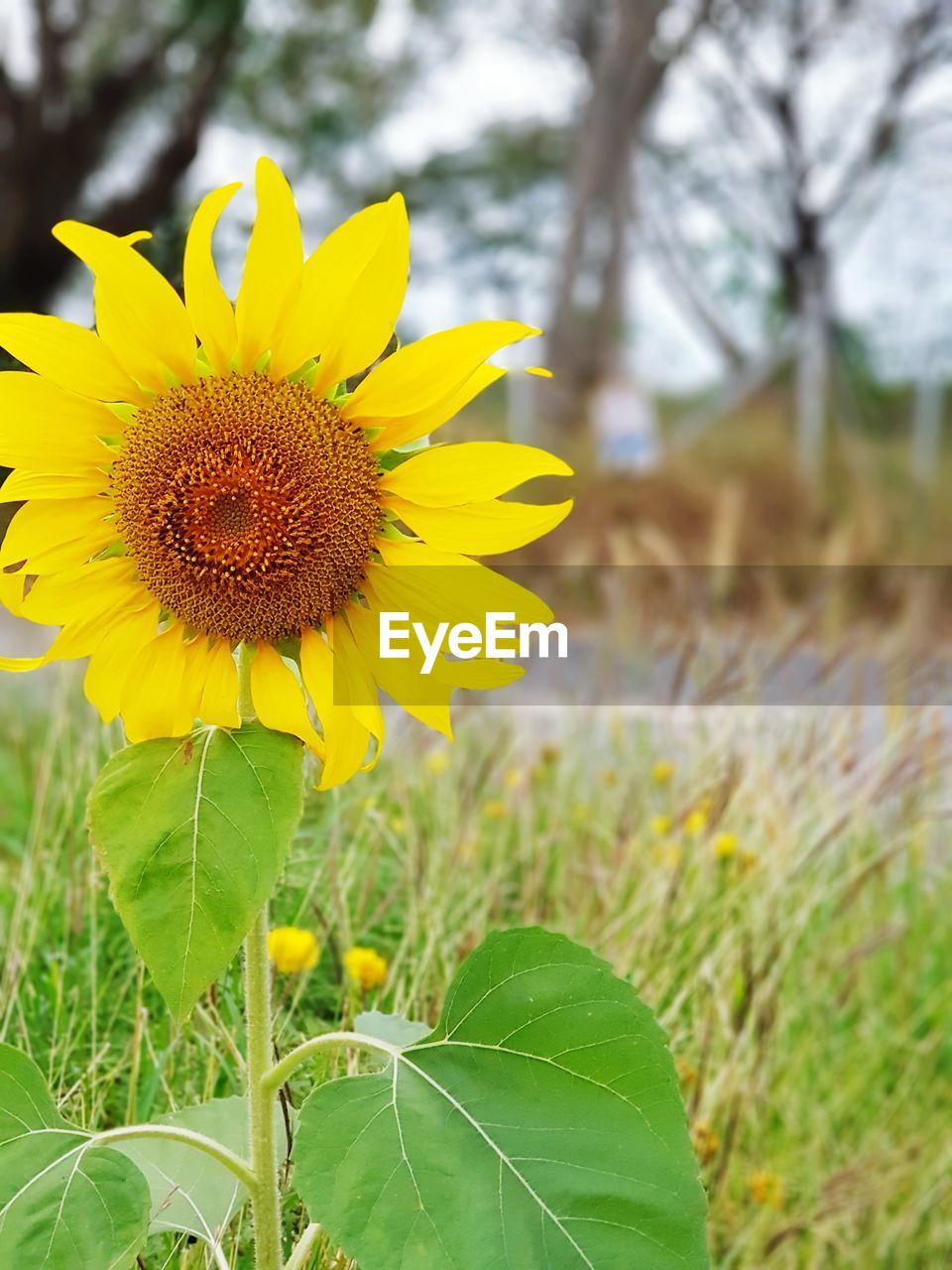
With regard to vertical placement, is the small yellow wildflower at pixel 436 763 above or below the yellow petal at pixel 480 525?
below

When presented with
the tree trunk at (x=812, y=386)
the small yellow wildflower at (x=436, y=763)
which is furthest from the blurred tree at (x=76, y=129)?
the small yellow wildflower at (x=436, y=763)

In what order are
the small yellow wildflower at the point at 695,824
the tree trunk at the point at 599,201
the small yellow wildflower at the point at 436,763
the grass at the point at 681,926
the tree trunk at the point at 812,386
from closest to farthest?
the grass at the point at 681,926
the small yellow wildflower at the point at 695,824
the small yellow wildflower at the point at 436,763
the tree trunk at the point at 812,386
the tree trunk at the point at 599,201

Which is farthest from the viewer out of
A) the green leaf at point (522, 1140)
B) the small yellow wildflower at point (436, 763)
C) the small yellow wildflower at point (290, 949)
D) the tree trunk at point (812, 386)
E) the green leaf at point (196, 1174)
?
the tree trunk at point (812, 386)

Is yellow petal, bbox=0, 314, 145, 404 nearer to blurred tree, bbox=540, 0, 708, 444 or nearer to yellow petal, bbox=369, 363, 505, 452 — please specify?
yellow petal, bbox=369, 363, 505, 452

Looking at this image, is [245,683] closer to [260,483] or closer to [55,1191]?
[260,483]

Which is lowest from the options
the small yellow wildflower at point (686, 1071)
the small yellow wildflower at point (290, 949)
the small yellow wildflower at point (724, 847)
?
the small yellow wildflower at point (686, 1071)

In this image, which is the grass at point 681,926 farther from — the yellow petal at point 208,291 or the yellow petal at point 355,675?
the yellow petal at point 208,291

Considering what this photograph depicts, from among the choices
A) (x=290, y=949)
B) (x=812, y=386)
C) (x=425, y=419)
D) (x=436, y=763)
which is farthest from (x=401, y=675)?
(x=812, y=386)

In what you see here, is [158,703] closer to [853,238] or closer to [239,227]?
[239,227]
